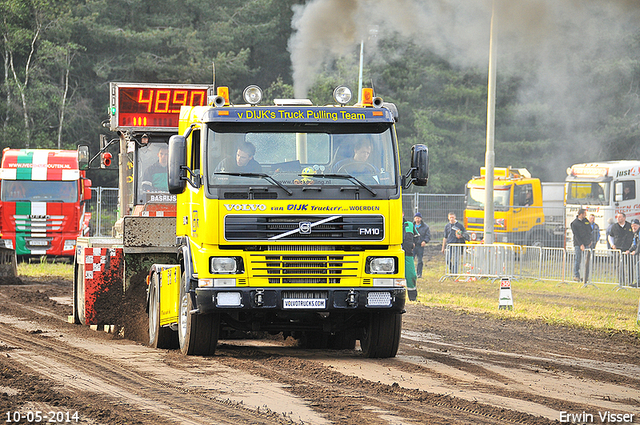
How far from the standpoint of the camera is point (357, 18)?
29.2 meters

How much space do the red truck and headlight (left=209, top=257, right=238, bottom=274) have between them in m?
19.8

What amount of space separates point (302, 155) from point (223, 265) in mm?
1500

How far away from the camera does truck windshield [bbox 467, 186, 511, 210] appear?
123 feet

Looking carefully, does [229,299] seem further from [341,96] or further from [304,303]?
[341,96]

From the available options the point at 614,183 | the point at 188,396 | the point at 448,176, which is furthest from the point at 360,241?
the point at 448,176

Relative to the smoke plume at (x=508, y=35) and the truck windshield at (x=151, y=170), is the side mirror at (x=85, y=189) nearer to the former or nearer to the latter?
the smoke plume at (x=508, y=35)

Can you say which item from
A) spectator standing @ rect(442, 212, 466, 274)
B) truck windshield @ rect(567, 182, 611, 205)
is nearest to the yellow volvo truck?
spectator standing @ rect(442, 212, 466, 274)

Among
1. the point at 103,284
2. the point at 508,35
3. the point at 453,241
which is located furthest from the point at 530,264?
the point at 508,35

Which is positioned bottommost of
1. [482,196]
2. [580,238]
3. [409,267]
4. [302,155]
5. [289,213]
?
[409,267]

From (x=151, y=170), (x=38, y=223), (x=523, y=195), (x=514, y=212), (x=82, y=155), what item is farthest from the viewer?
(x=523, y=195)

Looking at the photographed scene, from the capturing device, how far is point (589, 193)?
35.0m

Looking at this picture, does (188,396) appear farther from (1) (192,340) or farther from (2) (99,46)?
(2) (99,46)

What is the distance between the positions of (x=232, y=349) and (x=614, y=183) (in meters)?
26.1

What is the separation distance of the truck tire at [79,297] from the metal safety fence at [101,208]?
20.5 meters
